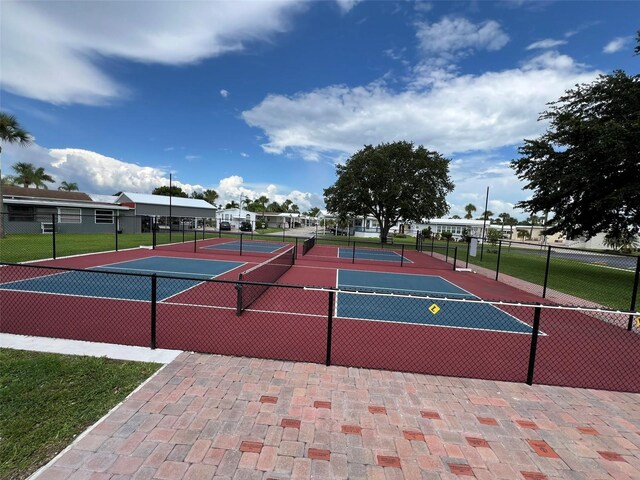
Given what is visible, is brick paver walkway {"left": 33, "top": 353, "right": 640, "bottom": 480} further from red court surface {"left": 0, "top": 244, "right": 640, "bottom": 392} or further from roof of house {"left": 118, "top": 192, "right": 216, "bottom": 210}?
roof of house {"left": 118, "top": 192, "right": 216, "bottom": 210}

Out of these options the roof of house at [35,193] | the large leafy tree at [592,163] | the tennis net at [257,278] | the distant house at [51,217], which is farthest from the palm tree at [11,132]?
the large leafy tree at [592,163]

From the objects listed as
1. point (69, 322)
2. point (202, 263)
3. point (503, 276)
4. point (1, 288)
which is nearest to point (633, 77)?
point (503, 276)

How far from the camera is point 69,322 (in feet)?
19.6

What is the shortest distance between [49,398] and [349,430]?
331 centimetres

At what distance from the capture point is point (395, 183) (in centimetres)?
3409

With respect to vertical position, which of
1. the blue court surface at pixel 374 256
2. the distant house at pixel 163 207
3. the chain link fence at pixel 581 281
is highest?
the distant house at pixel 163 207

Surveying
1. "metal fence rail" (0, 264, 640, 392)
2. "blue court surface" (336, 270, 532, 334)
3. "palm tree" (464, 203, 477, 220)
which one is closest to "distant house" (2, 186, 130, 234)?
"metal fence rail" (0, 264, 640, 392)

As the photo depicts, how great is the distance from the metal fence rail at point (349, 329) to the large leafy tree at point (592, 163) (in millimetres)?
9814

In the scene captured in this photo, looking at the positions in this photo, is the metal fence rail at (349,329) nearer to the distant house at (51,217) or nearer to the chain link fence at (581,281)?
the chain link fence at (581,281)

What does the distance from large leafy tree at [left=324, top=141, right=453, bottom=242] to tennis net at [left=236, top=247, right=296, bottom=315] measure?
2414 centimetres

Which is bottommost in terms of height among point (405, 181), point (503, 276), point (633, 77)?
point (503, 276)

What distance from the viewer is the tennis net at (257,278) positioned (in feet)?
22.6

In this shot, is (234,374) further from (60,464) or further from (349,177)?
(349,177)

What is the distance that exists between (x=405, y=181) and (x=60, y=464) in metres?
Answer: 35.2
